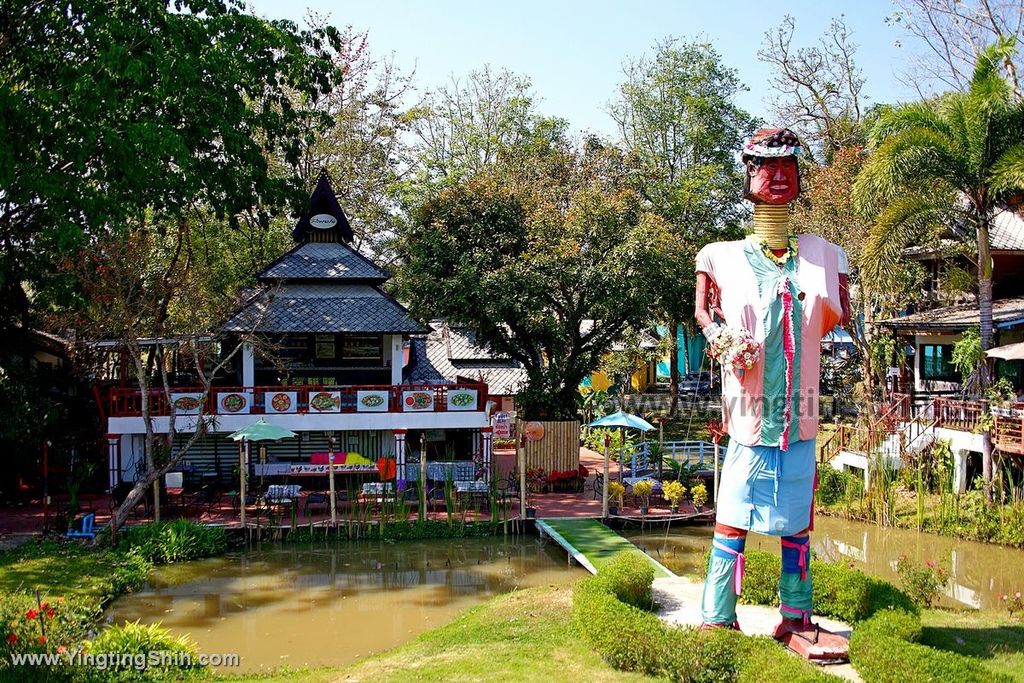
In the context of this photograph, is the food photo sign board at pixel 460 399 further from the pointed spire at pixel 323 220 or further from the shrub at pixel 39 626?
the shrub at pixel 39 626

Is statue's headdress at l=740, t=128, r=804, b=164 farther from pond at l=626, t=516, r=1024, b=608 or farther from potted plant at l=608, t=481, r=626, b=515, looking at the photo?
potted plant at l=608, t=481, r=626, b=515

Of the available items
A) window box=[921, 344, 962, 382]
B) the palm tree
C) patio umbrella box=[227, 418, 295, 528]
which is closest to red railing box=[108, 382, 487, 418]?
patio umbrella box=[227, 418, 295, 528]

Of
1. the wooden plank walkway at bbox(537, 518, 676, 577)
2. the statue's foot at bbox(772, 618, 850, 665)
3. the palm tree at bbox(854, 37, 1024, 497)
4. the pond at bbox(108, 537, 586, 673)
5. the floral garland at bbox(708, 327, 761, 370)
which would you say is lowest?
the pond at bbox(108, 537, 586, 673)

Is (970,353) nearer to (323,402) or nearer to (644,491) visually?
(644,491)

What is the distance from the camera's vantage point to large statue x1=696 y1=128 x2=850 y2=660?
938cm

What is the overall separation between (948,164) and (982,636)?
1223 cm

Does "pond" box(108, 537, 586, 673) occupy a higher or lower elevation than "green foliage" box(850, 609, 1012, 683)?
lower

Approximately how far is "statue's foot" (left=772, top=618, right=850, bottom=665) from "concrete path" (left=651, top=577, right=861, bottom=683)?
0.37 ft

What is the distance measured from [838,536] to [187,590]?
12922 millimetres

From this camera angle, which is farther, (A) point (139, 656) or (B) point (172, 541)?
(B) point (172, 541)

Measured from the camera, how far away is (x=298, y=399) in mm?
20812

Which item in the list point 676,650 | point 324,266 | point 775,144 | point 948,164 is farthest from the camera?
point 324,266

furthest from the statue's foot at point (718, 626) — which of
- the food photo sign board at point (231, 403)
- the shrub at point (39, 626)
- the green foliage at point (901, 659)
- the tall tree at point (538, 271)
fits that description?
the tall tree at point (538, 271)

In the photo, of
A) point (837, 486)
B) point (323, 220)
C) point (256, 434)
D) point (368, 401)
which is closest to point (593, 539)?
point (368, 401)
